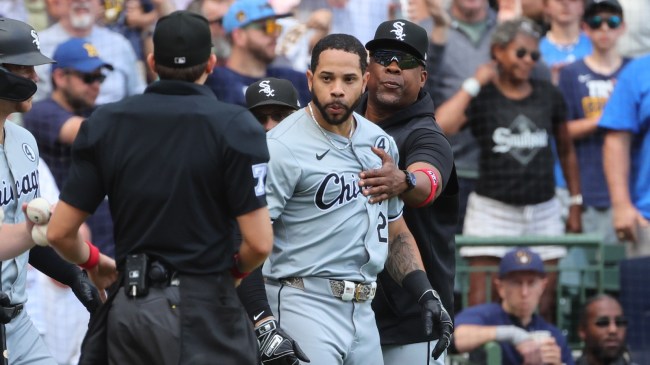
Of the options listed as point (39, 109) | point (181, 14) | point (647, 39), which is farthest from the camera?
point (647, 39)

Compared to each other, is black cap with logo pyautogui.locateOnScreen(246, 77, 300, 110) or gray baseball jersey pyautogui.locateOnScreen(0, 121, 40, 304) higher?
black cap with logo pyautogui.locateOnScreen(246, 77, 300, 110)

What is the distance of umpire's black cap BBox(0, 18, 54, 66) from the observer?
17.7 ft

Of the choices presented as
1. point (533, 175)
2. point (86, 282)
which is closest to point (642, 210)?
point (533, 175)

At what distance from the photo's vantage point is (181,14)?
4504mm

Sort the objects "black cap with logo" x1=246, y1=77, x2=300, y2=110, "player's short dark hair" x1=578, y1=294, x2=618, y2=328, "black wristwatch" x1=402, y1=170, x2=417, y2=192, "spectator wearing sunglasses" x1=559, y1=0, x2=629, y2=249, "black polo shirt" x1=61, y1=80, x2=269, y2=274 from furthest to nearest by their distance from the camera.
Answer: "spectator wearing sunglasses" x1=559, y1=0, x2=629, y2=249, "player's short dark hair" x1=578, y1=294, x2=618, y2=328, "black cap with logo" x1=246, y1=77, x2=300, y2=110, "black wristwatch" x1=402, y1=170, x2=417, y2=192, "black polo shirt" x1=61, y1=80, x2=269, y2=274

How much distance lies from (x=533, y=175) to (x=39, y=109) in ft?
11.1

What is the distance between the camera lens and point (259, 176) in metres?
4.43

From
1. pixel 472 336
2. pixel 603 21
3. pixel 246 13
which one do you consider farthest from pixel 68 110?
pixel 603 21

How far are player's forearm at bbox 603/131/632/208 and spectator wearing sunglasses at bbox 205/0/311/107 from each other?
219 centimetres

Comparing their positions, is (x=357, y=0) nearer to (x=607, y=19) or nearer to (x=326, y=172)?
(x=607, y=19)

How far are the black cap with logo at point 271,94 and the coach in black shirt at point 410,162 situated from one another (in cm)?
64

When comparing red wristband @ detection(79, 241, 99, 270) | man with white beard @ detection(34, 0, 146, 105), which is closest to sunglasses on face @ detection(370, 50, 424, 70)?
red wristband @ detection(79, 241, 99, 270)

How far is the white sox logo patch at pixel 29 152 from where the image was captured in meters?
5.57

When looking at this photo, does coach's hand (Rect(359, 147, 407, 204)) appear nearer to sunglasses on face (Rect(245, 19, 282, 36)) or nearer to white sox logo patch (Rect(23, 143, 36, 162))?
white sox logo patch (Rect(23, 143, 36, 162))
